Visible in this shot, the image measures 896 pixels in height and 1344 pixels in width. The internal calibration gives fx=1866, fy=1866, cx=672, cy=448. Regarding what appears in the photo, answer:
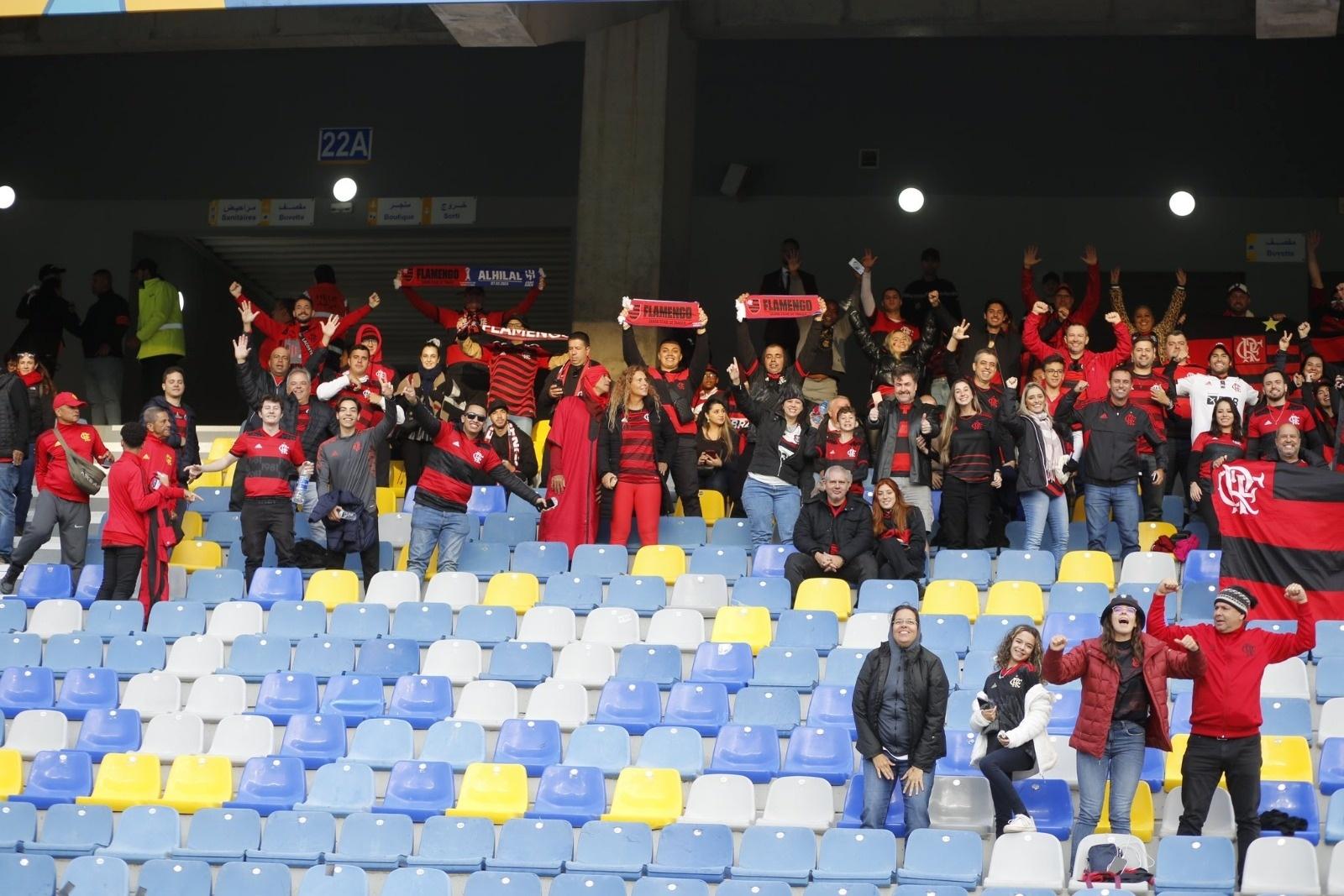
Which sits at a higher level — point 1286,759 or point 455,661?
point 455,661

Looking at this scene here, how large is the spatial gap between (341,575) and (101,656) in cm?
151

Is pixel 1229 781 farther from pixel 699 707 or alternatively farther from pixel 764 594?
pixel 764 594

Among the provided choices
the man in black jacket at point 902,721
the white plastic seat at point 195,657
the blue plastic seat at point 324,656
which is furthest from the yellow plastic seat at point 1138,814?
the white plastic seat at point 195,657

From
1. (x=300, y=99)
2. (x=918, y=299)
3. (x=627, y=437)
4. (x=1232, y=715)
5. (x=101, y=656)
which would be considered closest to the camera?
(x=1232, y=715)

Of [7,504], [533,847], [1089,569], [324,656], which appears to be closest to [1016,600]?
[1089,569]

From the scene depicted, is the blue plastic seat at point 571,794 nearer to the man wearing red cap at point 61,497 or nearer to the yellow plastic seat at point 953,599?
the yellow plastic seat at point 953,599

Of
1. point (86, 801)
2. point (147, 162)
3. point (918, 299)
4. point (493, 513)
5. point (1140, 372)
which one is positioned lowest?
point (86, 801)

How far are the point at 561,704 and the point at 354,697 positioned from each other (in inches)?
46.0

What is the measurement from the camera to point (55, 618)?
11.5 metres

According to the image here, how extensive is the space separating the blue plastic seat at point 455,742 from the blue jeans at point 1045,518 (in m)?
3.90

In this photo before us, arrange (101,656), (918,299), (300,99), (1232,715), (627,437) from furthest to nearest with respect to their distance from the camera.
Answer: (300,99) < (918,299) < (627,437) < (101,656) < (1232,715)

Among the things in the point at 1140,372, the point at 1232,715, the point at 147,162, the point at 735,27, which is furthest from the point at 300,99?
the point at 1232,715

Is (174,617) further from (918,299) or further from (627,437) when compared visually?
(918,299)

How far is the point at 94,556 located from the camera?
12789 mm
